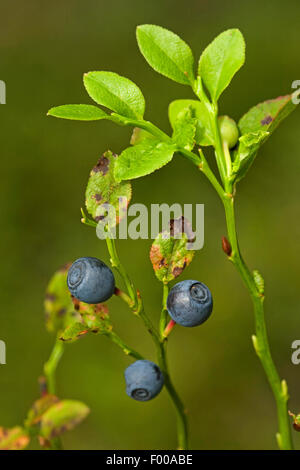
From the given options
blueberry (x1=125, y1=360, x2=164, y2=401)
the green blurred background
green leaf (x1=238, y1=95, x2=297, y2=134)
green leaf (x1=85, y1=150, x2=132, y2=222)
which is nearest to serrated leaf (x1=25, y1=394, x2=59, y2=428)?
blueberry (x1=125, y1=360, x2=164, y2=401)

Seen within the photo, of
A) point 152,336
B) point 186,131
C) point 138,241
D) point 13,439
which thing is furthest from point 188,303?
point 138,241

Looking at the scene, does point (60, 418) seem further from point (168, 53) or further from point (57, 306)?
point (168, 53)

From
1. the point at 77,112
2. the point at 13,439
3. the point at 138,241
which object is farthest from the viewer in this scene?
the point at 138,241

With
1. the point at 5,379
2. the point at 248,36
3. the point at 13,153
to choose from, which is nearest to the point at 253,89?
the point at 248,36

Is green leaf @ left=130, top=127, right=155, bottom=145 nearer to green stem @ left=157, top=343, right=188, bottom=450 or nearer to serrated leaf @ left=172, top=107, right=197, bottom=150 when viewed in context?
Answer: serrated leaf @ left=172, top=107, right=197, bottom=150

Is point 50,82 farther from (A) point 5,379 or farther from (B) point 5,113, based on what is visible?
(A) point 5,379

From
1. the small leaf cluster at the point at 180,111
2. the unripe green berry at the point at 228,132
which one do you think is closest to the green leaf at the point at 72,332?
the small leaf cluster at the point at 180,111
